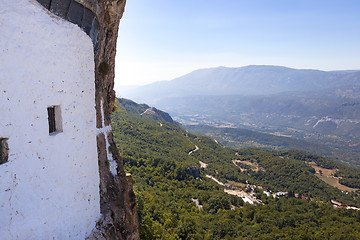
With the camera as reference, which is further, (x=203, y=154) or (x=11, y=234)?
(x=203, y=154)

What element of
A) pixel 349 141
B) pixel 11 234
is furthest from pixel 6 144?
pixel 349 141

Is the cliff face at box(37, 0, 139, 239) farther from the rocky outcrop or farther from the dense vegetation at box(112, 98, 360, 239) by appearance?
the dense vegetation at box(112, 98, 360, 239)

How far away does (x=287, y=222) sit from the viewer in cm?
3250

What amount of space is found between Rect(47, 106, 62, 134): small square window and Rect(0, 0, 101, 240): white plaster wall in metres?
0.17

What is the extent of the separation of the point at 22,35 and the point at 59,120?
2.89m

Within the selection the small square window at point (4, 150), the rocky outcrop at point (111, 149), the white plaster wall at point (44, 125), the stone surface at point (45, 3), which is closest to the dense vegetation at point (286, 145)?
the rocky outcrop at point (111, 149)

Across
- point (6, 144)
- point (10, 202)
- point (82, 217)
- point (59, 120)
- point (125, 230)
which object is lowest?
point (125, 230)

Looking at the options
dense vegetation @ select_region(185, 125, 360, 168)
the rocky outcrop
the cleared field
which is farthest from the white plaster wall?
dense vegetation @ select_region(185, 125, 360, 168)

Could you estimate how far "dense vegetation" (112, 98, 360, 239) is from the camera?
76.2 feet

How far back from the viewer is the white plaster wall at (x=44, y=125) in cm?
605

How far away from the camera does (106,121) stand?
11453 millimetres

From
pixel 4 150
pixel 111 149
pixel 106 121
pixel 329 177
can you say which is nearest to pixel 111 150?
pixel 111 149

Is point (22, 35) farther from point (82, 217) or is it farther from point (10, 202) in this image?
point (82, 217)

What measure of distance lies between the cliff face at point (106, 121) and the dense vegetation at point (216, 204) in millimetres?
4782
